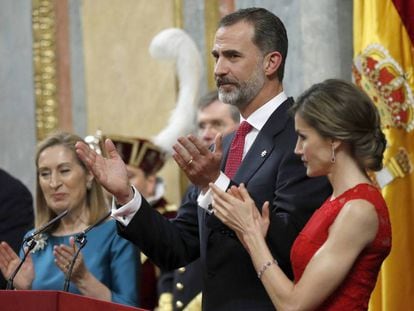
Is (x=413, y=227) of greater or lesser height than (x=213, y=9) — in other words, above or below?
below

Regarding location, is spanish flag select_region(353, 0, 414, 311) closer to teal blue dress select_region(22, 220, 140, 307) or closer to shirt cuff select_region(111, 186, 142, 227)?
teal blue dress select_region(22, 220, 140, 307)

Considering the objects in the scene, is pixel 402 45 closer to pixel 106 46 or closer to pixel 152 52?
pixel 152 52

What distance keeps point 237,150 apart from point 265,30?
1.29 feet

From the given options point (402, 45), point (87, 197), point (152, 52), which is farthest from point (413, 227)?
point (152, 52)

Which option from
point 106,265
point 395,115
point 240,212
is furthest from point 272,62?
point 106,265

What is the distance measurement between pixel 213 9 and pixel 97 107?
1.05m

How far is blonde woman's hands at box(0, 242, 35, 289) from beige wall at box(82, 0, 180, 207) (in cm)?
237

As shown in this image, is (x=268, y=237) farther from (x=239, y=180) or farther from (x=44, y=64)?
(x=44, y=64)

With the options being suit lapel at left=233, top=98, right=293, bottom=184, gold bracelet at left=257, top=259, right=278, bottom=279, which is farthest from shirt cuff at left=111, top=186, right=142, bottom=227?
gold bracelet at left=257, top=259, right=278, bottom=279

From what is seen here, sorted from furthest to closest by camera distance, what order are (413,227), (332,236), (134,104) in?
1. (134,104)
2. (413,227)
3. (332,236)

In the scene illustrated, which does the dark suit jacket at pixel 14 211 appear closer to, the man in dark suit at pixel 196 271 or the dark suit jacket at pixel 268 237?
the man in dark suit at pixel 196 271

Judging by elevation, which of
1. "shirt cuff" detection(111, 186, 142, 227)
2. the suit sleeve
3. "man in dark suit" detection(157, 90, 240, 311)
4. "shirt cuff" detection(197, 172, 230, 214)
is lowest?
"man in dark suit" detection(157, 90, 240, 311)

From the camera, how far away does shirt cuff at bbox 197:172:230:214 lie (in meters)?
3.62

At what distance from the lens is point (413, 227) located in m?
4.71
